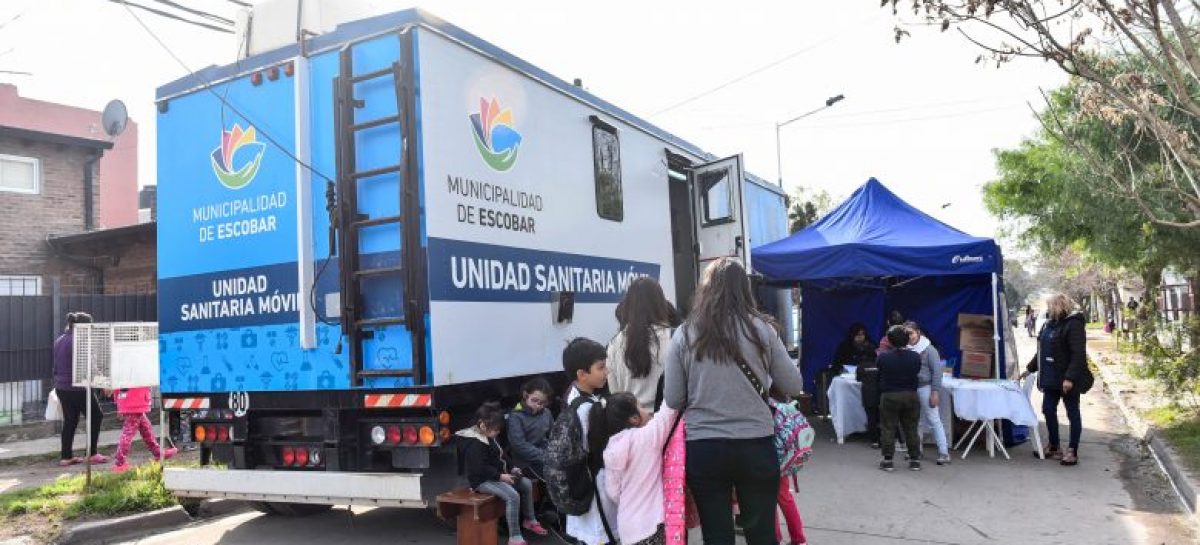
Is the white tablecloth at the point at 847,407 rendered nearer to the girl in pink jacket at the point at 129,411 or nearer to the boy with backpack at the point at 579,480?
the boy with backpack at the point at 579,480

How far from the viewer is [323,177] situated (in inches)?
198

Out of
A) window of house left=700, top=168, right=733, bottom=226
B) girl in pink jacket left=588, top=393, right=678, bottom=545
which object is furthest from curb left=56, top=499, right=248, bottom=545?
window of house left=700, top=168, right=733, bottom=226

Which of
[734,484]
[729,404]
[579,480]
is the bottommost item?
[579,480]

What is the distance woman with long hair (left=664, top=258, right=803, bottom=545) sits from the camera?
332 centimetres

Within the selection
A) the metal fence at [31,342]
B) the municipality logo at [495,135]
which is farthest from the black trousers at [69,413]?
the municipality logo at [495,135]

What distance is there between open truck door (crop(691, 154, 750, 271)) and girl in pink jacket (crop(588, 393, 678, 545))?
15.5 feet

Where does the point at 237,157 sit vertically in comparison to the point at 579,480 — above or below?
above

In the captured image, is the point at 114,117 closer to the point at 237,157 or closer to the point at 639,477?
the point at 237,157

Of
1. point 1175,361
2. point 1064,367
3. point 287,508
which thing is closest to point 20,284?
point 287,508

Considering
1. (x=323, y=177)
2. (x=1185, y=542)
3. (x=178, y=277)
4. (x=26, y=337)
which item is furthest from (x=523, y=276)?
(x=26, y=337)

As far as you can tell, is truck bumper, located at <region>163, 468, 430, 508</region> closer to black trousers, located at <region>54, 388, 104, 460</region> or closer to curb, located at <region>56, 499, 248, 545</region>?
curb, located at <region>56, 499, 248, 545</region>

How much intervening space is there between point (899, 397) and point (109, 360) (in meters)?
8.08

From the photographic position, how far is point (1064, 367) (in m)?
7.75

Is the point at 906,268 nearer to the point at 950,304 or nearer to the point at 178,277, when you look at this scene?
the point at 950,304
